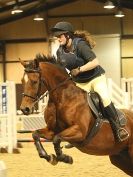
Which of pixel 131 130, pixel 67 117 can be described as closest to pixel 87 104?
pixel 67 117

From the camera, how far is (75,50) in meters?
5.00

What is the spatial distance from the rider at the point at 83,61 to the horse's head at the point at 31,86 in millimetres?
341

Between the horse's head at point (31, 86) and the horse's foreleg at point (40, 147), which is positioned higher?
the horse's head at point (31, 86)

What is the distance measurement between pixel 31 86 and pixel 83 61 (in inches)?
25.6

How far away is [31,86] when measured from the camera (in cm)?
478

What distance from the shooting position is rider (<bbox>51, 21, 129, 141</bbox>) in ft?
16.3

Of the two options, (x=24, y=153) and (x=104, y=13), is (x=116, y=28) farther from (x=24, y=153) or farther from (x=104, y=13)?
(x=24, y=153)

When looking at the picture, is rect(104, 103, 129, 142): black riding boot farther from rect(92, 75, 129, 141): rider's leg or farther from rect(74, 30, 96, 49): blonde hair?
rect(74, 30, 96, 49): blonde hair

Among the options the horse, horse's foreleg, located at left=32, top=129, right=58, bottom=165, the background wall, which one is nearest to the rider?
the horse

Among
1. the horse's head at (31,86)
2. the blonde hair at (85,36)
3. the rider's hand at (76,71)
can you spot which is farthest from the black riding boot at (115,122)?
the horse's head at (31,86)

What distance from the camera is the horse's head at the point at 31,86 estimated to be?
4660 mm

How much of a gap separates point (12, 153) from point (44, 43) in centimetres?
1333

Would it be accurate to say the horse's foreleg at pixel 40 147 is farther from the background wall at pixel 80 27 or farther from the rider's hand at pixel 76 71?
the background wall at pixel 80 27

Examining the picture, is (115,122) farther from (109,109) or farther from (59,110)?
(59,110)
